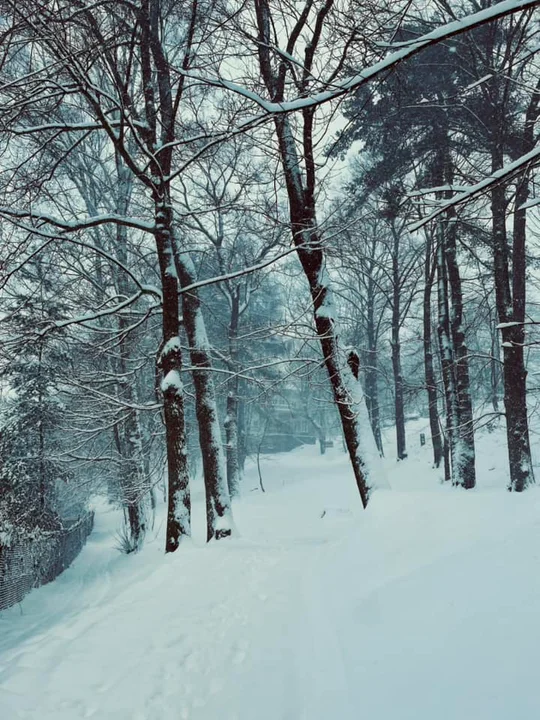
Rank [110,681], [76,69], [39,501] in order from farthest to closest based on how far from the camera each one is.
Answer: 1. [39,501]
2. [76,69]
3. [110,681]

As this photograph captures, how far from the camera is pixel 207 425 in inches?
343

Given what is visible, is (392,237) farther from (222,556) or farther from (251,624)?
(251,624)

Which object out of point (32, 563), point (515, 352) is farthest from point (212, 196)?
point (32, 563)

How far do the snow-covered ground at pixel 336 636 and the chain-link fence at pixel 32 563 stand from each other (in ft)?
23.1

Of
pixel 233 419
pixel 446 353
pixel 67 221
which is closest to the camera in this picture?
pixel 67 221

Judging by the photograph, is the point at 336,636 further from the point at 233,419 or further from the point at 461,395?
the point at 233,419

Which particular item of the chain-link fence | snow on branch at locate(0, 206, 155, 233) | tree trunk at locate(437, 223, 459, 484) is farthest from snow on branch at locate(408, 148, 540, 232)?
the chain-link fence

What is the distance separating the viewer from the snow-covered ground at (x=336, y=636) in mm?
2363

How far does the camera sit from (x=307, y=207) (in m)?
7.30

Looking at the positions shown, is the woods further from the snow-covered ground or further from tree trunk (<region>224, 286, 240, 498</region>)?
tree trunk (<region>224, 286, 240, 498</region>)

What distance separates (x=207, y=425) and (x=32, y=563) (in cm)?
757

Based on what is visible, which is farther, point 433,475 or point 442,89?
point 433,475

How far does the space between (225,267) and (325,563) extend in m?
13.6

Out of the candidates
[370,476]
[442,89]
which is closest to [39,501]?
[370,476]
